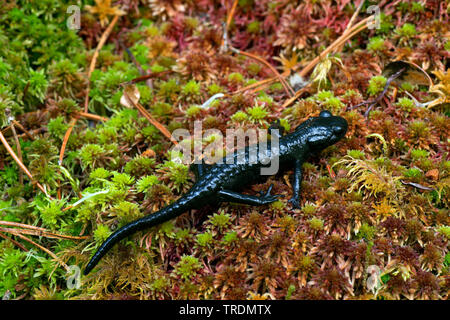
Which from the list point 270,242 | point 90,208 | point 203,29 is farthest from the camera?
point 203,29

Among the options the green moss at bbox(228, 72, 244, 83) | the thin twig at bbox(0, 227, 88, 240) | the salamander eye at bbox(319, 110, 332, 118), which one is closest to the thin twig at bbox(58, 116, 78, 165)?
the thin twig at bbox(0, 227, 88, 240)

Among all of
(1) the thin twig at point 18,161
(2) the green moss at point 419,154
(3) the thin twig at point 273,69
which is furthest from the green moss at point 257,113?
(1) the thin twig at point 18,161

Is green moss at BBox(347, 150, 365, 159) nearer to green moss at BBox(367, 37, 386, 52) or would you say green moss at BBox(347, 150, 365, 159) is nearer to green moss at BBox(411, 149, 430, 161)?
green moss at BBox(411, 149, 430, 161)

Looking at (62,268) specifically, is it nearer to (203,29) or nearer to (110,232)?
(110,232)

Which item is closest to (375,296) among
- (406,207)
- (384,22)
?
(406,207)

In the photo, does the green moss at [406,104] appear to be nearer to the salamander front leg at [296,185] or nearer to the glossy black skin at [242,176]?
the glossy black skin at [242,176]

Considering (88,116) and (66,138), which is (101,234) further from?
(88,116)

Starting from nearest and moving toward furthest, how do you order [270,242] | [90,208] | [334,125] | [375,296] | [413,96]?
[375,296]
[270,242]
[90,208]
[334,125]
[413,96]

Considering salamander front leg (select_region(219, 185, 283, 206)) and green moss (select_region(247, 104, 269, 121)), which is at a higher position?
green moss (select_region(247, 104, 269, 121))
